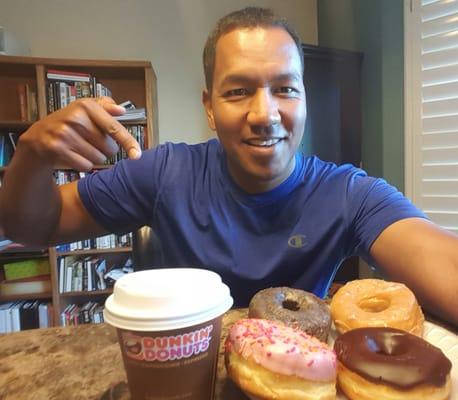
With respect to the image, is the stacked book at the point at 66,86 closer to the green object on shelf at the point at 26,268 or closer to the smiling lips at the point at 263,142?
the green object on shelf at the point at 26,268

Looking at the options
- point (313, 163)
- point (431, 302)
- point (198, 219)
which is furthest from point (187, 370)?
point (313, 163)

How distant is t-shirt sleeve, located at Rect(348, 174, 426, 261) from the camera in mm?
844

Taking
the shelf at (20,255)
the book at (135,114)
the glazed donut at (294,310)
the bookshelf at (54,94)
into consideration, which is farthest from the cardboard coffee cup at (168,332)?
the shelf at (20,255)

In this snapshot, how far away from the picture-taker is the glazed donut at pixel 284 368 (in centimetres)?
42

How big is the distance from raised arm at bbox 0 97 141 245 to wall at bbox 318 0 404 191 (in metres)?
1.72

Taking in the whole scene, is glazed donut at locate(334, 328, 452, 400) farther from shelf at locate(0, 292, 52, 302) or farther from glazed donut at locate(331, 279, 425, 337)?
shelf at locate(0, 292, 52, 302)

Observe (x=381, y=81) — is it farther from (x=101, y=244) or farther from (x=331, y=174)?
(x=101, y=244)

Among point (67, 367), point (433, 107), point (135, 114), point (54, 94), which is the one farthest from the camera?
point (135, 114)

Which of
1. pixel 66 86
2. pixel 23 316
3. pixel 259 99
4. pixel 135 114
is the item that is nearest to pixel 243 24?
pixel 259 99

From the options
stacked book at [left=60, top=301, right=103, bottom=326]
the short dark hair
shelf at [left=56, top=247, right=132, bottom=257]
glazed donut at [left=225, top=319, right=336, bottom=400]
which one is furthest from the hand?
stacked book at [left=60, top=301, right=103, bottom=326]

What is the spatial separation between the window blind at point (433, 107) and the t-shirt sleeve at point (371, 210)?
1173 millimetres

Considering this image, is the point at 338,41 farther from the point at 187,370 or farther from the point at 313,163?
the point at 187,370

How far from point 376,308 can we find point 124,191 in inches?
29.4

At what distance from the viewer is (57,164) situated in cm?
71
